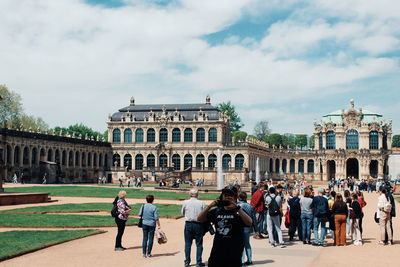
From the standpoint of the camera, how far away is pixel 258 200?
55.4 feet

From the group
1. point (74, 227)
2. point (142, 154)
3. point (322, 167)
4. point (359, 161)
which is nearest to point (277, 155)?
point (322, 167)

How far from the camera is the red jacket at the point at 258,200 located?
658 inches

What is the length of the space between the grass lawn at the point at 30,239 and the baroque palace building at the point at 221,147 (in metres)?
64.5

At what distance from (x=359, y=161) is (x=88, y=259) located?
10062 cm

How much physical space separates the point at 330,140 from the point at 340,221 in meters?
98.6

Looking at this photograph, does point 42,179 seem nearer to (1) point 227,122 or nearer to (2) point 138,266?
(1) point 227,122

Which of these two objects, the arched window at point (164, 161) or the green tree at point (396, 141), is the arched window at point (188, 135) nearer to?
the arched window at point (164, 161)

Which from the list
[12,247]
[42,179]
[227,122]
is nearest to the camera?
[12,247]

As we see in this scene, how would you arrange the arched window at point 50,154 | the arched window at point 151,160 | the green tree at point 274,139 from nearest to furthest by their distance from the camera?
the arched window at point 50,154
the arched window at point 151,160
the green tree at point 274,139

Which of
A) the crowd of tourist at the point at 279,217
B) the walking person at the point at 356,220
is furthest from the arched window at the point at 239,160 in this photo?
the walking person at the point at 356,220

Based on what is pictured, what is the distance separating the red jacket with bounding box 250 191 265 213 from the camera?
16.7 metres

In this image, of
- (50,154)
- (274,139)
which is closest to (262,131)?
(274,139)

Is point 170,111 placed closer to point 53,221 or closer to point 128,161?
point 128,161

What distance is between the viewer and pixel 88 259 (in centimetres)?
1339
